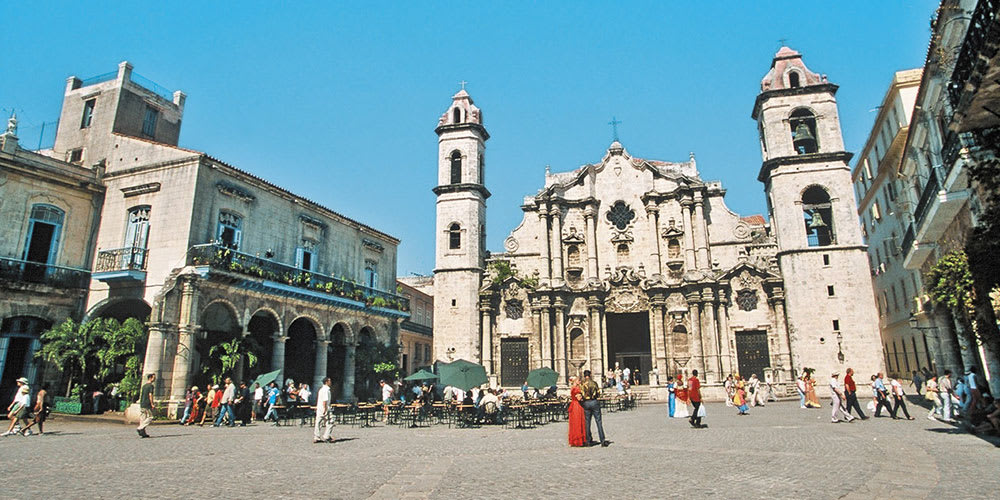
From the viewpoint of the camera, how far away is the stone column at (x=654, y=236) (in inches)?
1390

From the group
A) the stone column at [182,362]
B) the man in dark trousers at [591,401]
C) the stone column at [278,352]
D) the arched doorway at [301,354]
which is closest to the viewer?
the man in dark trousers at [591,401]

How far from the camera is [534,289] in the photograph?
35.4 metres

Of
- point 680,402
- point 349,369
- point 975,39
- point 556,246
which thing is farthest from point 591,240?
point 975,39

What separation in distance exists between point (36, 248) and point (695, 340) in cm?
3024

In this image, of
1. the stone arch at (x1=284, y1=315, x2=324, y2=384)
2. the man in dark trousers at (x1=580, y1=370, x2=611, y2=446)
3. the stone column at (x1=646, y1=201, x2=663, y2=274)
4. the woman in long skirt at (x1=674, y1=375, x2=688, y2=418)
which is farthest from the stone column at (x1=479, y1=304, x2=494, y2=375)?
the man in dark trousers at (x1=580, y1=370, x2=611, y2=446)

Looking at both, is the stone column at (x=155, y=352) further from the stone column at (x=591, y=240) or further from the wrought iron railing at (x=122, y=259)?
the stone column at (x=591, y=240)

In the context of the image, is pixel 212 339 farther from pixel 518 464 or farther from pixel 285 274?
pixel 518 464

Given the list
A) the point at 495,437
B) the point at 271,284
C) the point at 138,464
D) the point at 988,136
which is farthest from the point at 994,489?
the point at 271,284

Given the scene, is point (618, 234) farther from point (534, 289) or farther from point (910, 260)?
point (910, 260)

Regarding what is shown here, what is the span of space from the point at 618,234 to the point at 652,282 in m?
4.03

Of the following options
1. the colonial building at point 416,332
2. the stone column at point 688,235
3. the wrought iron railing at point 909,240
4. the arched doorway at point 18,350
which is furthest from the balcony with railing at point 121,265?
the stone column at point 688,235

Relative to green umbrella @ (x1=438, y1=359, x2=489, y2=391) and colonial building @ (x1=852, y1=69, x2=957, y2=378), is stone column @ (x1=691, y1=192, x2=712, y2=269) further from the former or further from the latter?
green umbrella @ (x1=438, y1=359, x2=489, y2=391)

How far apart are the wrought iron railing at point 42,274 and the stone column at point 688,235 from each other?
29.0m

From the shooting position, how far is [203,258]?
65.3 feet
